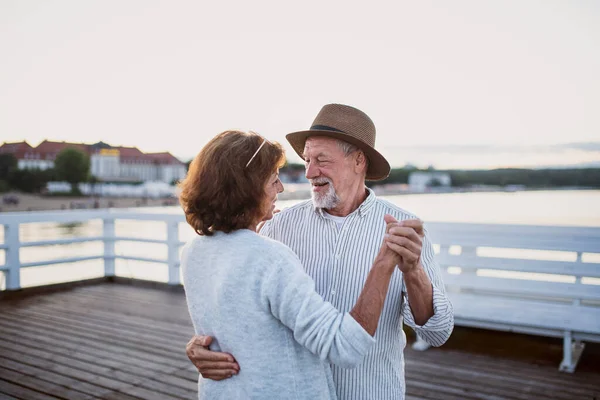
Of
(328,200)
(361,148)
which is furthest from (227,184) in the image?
(361,148)

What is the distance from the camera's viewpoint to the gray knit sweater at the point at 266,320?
1.06 meters

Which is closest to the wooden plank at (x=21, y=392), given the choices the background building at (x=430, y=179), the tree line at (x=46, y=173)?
the background building at (x=430, y=179)

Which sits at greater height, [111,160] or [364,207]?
[111,160]

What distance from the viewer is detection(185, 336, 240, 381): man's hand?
1161mm

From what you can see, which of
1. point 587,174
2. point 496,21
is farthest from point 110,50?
point 587,174

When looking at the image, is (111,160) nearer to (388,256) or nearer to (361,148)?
(361,148)

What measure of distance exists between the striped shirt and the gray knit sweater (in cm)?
40

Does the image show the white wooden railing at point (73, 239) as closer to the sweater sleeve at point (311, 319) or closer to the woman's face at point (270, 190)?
the woman's face at point (270, 190)

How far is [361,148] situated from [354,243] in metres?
0.35

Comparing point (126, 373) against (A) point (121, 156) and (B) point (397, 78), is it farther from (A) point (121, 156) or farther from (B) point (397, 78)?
(A) point (121, 156)

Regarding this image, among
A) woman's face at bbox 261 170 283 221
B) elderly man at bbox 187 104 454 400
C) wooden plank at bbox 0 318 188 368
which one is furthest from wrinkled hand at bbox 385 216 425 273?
wooden plank at bbox 0 318 188 368

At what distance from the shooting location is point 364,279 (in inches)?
63.3

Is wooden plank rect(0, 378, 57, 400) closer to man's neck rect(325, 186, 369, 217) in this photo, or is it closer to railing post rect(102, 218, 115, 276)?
man's neck rect(325, 186, 369, 217)

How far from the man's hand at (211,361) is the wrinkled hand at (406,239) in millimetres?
447
